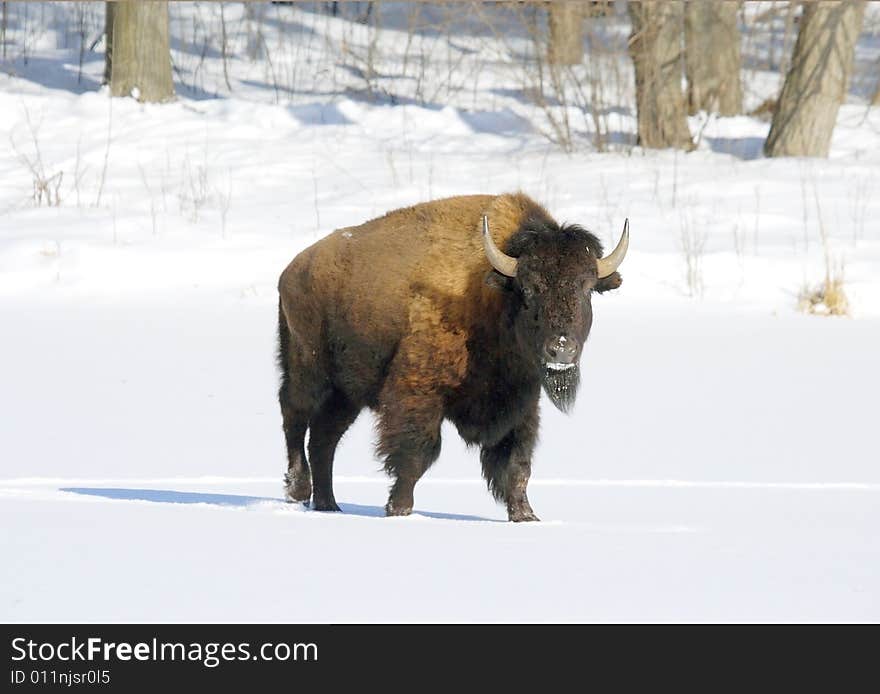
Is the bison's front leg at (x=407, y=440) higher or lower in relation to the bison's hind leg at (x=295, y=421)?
higher

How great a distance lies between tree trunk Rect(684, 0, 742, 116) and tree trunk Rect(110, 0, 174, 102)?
667 cm

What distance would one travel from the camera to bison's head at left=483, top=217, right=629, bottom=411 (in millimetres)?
6477

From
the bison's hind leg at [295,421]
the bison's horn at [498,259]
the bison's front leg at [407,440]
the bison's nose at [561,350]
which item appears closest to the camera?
the bison's nose at [561,350]

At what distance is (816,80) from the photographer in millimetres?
16750

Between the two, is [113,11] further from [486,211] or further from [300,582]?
[300,582]

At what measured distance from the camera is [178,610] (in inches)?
167

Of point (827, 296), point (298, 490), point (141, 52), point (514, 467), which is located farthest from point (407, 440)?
point (141, 52)

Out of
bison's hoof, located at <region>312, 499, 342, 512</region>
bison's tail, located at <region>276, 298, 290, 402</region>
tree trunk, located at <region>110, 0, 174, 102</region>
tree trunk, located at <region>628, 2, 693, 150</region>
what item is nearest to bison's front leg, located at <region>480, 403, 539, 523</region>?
bison's hoof, located at <region>312, 499, 342, 512</region>

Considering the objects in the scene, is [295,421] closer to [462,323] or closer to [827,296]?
[462,323]

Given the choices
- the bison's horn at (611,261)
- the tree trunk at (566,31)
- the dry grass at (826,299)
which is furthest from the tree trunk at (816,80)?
the bison's horn at (611,261)

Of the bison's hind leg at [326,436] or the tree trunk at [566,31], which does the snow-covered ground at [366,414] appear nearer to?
the bison's hind leg at [326,436]

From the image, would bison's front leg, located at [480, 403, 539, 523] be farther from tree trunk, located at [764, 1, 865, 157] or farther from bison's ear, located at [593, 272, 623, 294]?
tree trunk, located at [764, 1, 865, 157]

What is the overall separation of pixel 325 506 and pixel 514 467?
3.28 feet

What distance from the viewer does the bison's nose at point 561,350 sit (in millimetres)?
6363
